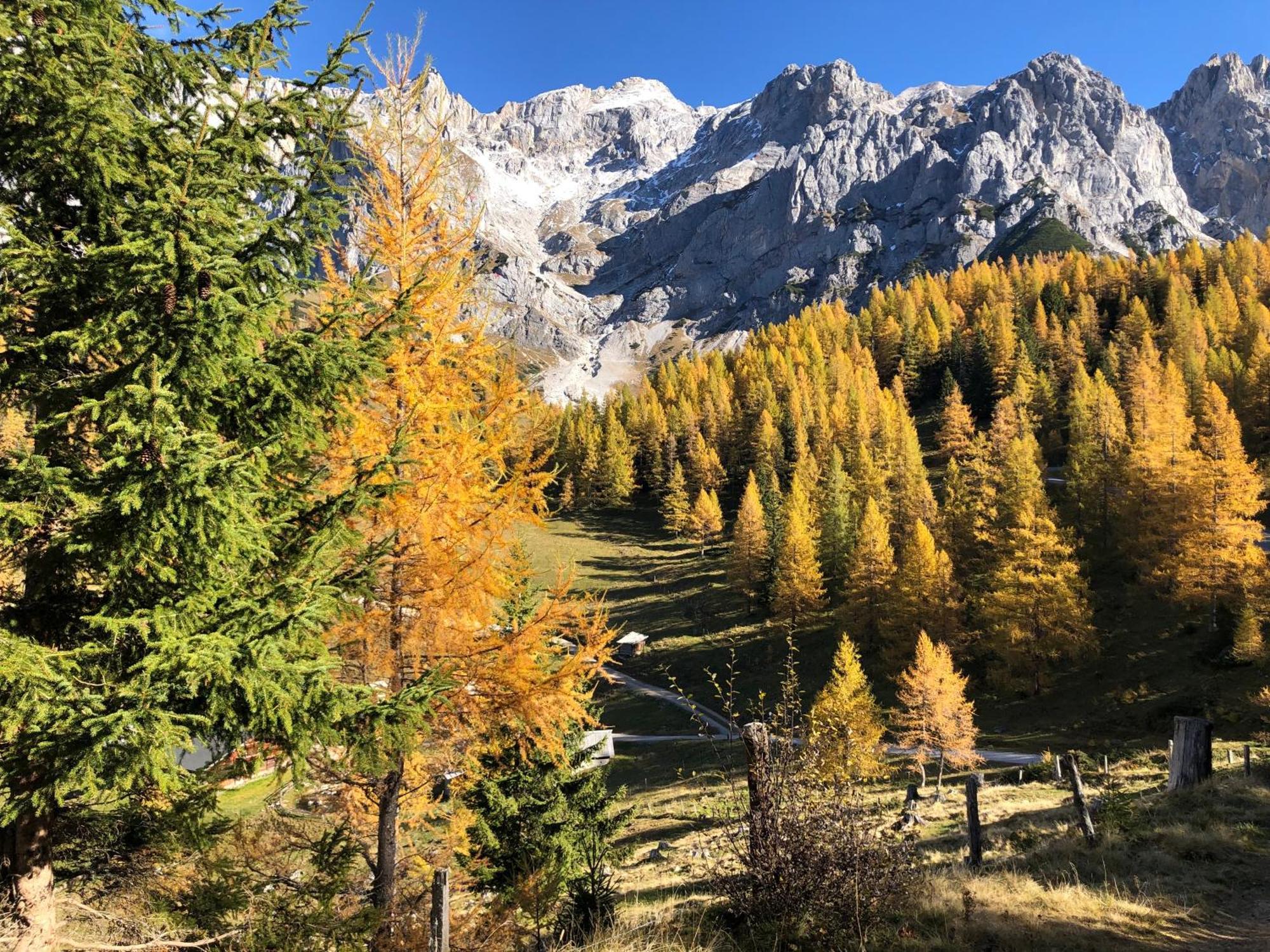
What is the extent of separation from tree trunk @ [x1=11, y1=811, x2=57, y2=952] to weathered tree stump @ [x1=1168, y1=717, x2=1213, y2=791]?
660 inches

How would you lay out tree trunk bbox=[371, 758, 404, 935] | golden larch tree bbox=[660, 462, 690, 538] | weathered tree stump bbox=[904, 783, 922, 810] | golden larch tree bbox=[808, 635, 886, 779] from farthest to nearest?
golden larch tree bbox=[660, 462, 690, 538] < weathered tree stump bbox=[904, 783, 922, 810] < tree trunk bbox=[371, 758, 404, 935] < golden larch tree bbox=[808, 635, 886, 779]

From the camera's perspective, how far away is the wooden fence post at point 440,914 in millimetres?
5625

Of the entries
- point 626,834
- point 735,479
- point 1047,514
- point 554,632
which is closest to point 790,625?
point 1047,514

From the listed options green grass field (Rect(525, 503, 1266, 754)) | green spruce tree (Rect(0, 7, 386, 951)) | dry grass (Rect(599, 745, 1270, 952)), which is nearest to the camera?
green spruce tree (Rect(0, 7, 386, 951))

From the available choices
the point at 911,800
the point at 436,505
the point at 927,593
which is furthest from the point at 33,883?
the point at 927,593

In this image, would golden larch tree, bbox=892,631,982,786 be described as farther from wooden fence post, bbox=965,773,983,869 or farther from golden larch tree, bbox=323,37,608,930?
golden larch tree, bbox=323,37,608,930

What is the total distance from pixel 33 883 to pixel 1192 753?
1774cm

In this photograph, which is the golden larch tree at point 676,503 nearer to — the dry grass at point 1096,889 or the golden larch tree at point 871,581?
the golden larch tree at point 871,581

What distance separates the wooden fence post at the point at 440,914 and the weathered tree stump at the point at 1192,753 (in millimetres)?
13885

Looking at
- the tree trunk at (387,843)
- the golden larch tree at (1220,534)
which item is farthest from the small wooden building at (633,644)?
the tree trunk at (387,843)

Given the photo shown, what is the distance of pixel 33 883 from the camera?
4.58 metres

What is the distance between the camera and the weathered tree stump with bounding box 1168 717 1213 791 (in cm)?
1213

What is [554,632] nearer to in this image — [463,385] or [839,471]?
[463,385]

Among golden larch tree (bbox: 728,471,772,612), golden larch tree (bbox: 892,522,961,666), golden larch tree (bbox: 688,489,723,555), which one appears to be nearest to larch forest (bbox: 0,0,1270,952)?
golden larch tree (bbox: 892,522,961,666)
